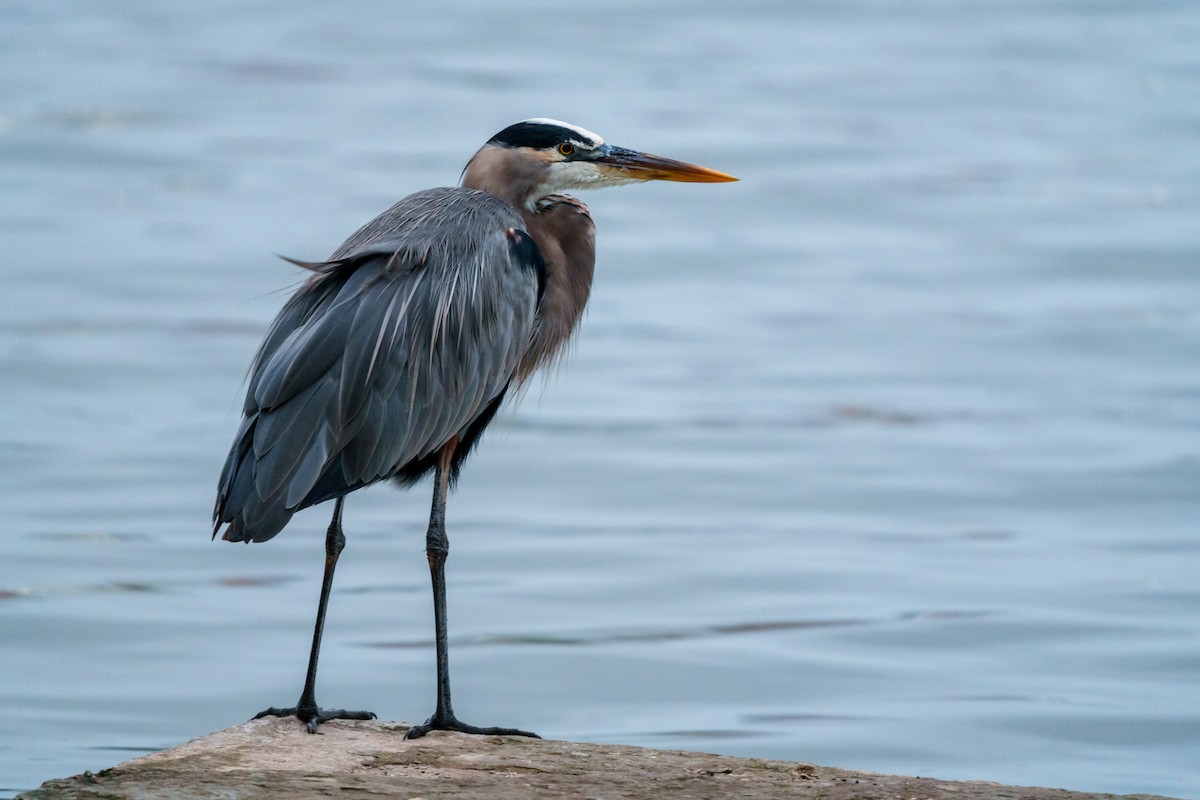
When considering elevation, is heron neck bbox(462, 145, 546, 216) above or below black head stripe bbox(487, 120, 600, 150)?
below

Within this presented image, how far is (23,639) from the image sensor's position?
8711 millimetres

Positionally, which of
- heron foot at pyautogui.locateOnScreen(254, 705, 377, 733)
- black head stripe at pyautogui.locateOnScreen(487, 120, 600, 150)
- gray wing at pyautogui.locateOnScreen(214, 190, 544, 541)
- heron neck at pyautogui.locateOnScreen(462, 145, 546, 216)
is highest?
black head stripe at pyautogui.locateOnScreen(487, 120, 600, 150)

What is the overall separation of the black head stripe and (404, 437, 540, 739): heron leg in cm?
99

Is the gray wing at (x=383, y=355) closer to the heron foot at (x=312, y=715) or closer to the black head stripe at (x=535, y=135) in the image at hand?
the black head stripe at (x=535, y=135)

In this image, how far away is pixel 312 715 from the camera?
17.2 feet

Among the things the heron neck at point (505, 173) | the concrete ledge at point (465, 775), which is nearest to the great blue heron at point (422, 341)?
the heron neck at point (505, 173)

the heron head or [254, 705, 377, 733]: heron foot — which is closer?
[254, 705, 377, 733]: heron foot

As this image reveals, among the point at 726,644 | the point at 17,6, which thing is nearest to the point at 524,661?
the point at 726,644

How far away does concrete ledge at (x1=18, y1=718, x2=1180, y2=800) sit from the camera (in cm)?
440

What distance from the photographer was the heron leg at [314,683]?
525 cm

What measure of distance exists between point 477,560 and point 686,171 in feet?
12.9

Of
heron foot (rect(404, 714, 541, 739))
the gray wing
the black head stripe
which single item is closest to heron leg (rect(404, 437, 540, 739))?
heron foot (rect(404, 714, 541, 739))

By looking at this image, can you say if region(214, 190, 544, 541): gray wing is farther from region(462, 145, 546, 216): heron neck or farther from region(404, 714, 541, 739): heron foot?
region(404, 714, 541, 739): heron foot

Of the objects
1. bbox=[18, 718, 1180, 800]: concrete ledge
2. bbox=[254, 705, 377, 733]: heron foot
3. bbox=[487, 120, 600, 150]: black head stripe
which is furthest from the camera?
bbox=[487, 120, 600, 150]: black head stripe
